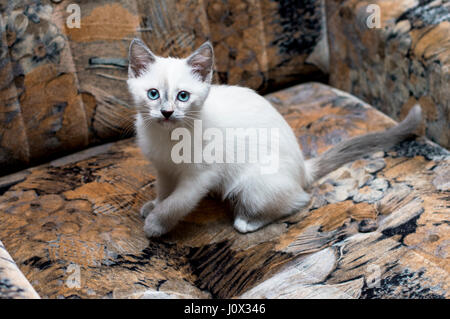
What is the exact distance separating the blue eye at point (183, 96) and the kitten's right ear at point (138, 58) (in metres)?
0.14

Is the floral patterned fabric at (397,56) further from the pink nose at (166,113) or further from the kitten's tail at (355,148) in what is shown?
the pink nose at (166,113)

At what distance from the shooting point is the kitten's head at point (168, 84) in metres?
1.17

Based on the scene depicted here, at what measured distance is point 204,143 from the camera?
131 centimetres

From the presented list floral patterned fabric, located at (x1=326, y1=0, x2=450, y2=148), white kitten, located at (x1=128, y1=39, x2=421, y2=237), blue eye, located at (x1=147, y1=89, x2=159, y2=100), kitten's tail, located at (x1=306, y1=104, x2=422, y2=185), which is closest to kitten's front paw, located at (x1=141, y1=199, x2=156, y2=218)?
white kitten, located at (x1=128, y1=39, x2=421, y2=237)

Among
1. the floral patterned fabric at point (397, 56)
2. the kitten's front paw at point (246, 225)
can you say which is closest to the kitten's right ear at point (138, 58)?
the kitten's front paw at point (246, 225)

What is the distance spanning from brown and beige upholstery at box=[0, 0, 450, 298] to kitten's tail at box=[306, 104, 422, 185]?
31mm

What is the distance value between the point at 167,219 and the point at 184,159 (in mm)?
183

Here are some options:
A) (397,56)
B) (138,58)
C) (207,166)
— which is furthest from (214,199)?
(397,56)

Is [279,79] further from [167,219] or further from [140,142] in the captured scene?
[167,219]

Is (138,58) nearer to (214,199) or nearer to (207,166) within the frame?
(207,166)

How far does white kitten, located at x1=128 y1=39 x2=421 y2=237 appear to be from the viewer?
1202mm

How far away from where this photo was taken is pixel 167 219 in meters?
1.26

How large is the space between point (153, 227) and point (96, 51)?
2.37 feet
